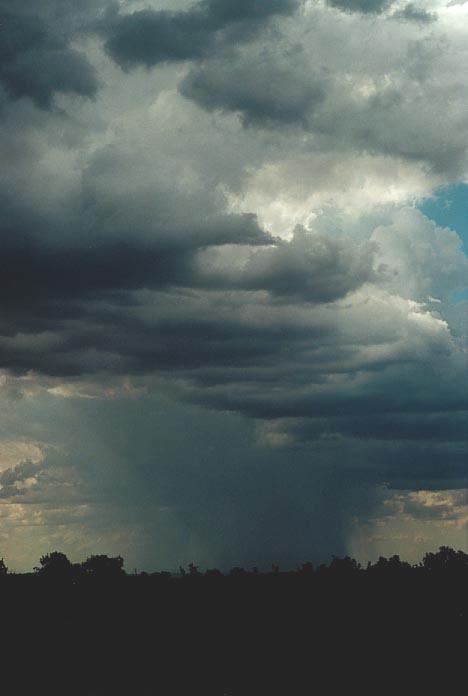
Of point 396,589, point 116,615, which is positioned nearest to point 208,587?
point 116,615

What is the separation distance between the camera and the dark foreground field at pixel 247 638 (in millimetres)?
107688

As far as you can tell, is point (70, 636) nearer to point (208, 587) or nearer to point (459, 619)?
point (208, 587)

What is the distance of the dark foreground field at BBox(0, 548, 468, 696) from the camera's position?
353 ft

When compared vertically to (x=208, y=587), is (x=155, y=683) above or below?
below

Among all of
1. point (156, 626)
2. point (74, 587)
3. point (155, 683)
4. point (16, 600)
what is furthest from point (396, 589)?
point (74, 587)

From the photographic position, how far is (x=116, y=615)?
138 m

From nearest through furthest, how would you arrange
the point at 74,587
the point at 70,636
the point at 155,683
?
the point at 155,683
the point at 70,636
the point at 74,587

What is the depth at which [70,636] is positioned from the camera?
126 metres

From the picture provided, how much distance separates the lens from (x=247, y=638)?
4921 inches

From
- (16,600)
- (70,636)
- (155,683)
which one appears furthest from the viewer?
(16,600)

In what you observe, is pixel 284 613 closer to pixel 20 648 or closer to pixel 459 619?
pixel 459 619

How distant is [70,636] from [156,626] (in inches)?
445

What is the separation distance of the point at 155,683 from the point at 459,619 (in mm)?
40315

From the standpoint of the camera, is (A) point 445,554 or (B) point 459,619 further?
(A) point 445,554
